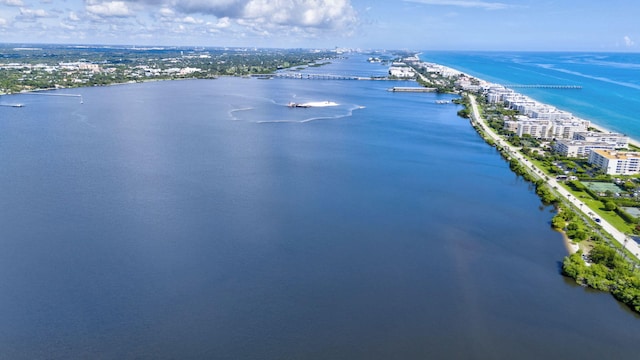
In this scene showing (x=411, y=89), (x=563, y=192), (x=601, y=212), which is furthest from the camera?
(x=411, y=89)

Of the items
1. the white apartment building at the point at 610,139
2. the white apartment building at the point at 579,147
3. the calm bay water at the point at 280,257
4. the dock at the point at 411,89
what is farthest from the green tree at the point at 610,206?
the dock at the point at 411,89

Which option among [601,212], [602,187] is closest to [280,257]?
[601,212]

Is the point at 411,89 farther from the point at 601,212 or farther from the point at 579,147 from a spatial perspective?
the point at 601,212

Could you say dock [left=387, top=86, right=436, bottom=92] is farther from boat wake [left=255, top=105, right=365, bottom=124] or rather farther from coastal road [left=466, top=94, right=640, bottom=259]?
coastal road [left=466, top=94, right=640, bottom=259]

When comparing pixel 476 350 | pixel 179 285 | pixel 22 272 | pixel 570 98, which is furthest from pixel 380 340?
pixel 570 98

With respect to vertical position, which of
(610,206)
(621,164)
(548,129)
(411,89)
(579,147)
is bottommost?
(610,206)

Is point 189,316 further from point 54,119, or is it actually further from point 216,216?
point 54,119

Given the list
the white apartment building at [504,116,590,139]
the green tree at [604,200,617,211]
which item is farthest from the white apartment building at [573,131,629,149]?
the green tree at [604,200,617,211]

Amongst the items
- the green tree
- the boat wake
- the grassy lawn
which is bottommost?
the grassy lawn
